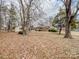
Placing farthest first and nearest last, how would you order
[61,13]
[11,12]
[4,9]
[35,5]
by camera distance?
[11,12]
[4,9]
[61,13]
[35,5]

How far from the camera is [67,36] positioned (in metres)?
18.4

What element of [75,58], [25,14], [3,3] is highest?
[3,3]

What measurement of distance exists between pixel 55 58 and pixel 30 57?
950mm

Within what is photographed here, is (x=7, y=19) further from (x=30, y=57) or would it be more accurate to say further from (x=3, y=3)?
(x=30, y=57)

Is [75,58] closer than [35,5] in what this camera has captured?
Yes

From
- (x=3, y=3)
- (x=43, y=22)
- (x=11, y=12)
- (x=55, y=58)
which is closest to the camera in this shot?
(x=55, y=58)

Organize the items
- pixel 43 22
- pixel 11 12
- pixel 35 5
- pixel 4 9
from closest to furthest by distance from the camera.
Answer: pixel 35 5 < pixel 4 9 < pixel 11 12 < pixel 43 22

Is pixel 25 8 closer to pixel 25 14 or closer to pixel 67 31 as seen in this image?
pixel 25 14

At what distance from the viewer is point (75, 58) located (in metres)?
6.66

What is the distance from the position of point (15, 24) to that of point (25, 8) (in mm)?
19743

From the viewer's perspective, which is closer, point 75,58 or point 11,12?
point 75,58

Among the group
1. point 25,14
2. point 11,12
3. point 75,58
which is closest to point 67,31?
point 25,14

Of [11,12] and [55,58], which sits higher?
[11,12]

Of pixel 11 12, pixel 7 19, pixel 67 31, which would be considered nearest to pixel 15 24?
pixel 7 19
